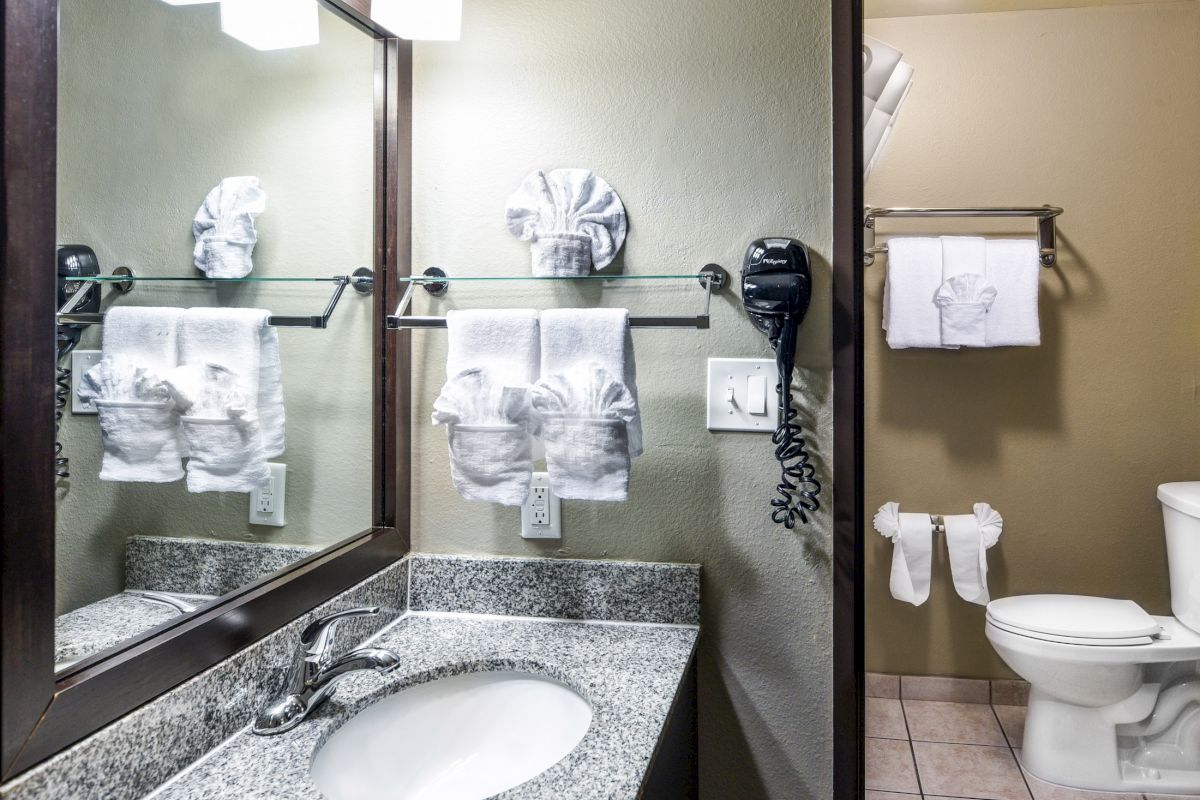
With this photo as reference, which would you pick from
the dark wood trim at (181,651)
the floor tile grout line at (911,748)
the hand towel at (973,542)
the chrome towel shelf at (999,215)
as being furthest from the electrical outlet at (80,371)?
the floor tile grout line at (911,748)

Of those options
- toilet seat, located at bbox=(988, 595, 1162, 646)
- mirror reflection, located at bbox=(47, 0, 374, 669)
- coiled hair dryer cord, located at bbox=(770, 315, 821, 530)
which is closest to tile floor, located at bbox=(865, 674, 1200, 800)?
toilet seat, located at bbox=(988, 595, 1162, 646)

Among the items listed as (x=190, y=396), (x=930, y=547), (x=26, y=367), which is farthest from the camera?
(x=930, y=547)

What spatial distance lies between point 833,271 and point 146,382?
99 cm

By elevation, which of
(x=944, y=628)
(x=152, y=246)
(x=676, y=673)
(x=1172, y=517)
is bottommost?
(x=944, y=628)

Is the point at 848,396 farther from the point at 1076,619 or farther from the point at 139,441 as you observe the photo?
the point at 139,441

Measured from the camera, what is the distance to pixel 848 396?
1.15m

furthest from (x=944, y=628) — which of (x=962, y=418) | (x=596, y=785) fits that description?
(x=596, y=785)

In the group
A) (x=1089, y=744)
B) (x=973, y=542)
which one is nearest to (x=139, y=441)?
(x=973, y=542)

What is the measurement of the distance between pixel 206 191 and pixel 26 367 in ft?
1.22

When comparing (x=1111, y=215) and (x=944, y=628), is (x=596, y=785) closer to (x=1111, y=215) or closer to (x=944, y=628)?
(x=944, y=628)

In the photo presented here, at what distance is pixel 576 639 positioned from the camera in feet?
3.72

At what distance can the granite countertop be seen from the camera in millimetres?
717

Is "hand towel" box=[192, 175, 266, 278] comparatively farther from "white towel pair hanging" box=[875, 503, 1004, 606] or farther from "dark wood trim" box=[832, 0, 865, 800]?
"white towel pair hanging" box=[875, 503, 1004, 606]

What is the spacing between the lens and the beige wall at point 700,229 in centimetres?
116
